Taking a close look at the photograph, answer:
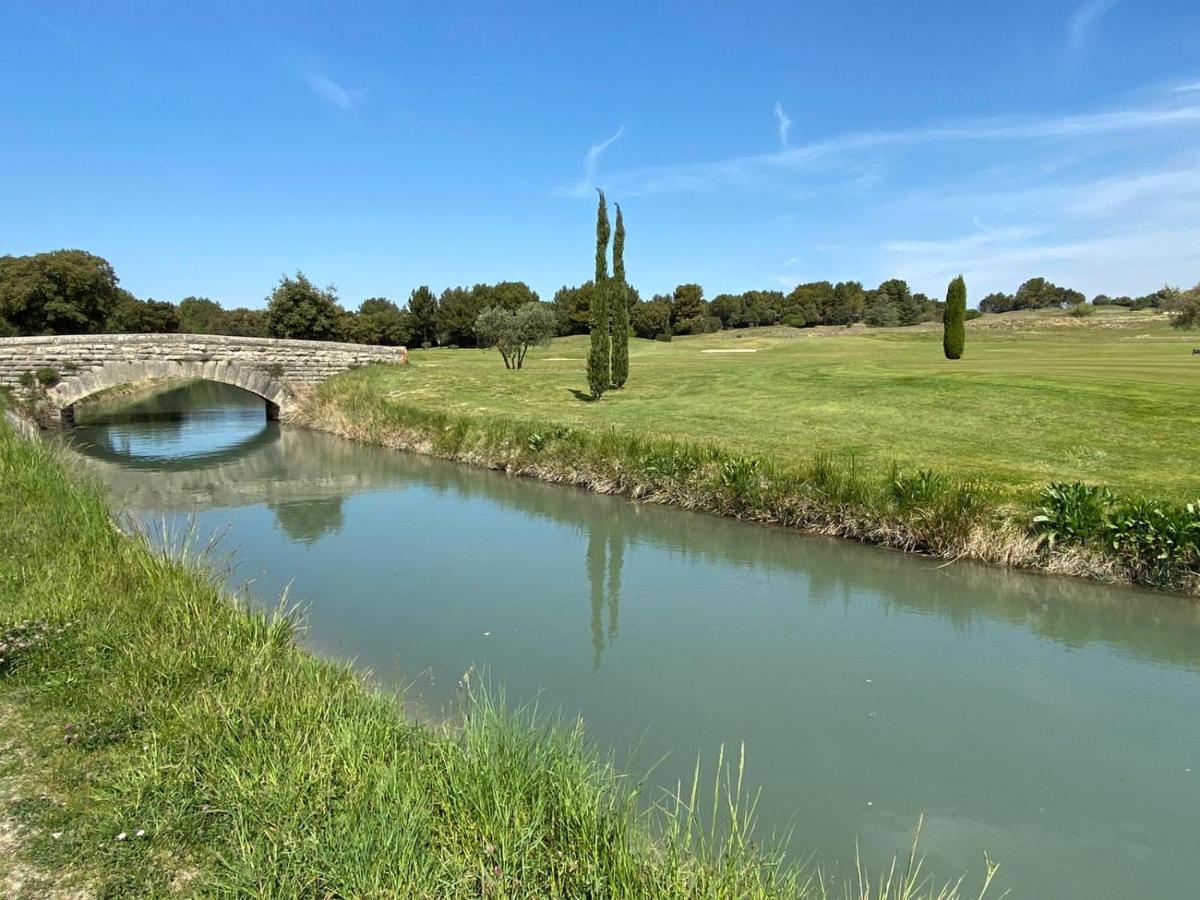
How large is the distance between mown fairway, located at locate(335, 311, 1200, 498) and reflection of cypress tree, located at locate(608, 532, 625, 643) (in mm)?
3499

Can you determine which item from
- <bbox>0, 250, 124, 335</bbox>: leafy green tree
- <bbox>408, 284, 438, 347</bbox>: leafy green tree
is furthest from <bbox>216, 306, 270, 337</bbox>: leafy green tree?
<bbox>0, 250, 124, 335</bbox>: leafy green tree

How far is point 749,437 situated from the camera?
578 inches

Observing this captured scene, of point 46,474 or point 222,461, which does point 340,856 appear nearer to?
point 46,474

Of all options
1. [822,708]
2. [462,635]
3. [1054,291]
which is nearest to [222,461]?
[462,635]

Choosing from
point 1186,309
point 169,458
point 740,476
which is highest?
point 1186,309

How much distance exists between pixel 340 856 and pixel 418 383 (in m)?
24.4

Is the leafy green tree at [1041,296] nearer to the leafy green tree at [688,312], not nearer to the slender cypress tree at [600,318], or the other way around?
the leafy green tree at [688,312]

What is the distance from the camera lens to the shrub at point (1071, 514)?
8.52m

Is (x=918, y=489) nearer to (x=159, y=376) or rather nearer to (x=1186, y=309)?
(x=159, y=376)

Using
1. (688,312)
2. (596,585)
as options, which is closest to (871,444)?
(596,585)

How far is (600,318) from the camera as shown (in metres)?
21.6

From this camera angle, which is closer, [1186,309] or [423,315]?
[1186,309]

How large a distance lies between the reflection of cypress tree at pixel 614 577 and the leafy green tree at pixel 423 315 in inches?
2478

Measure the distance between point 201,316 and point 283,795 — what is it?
93.6 m
